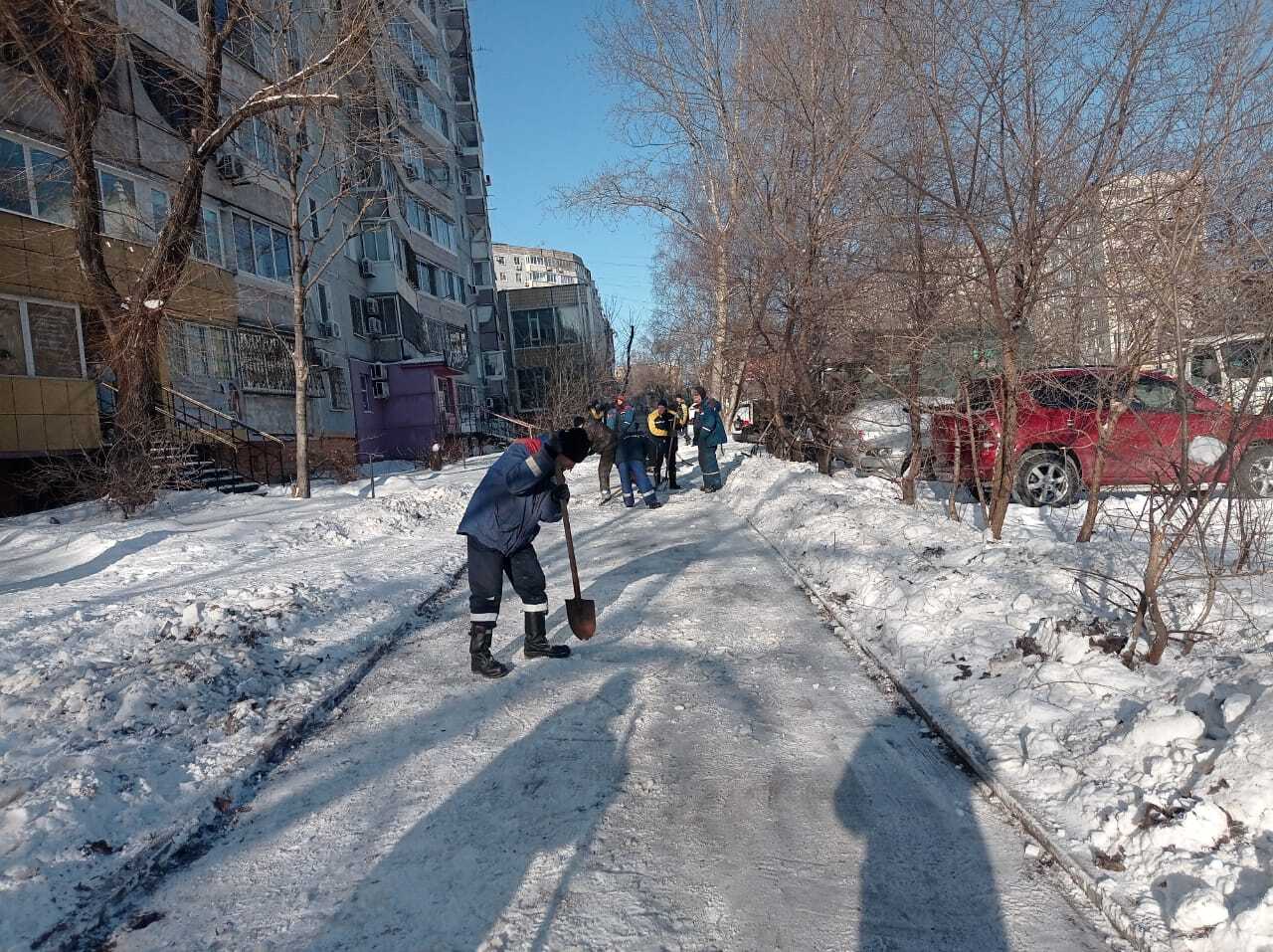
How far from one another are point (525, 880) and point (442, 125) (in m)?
41.3

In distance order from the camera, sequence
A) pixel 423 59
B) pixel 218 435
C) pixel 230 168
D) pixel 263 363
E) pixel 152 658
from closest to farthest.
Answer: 1. pixel 152 658
2. pixel 218 435
3. pixel 230 168
4. pixel 263 363
5. pixel 423 59

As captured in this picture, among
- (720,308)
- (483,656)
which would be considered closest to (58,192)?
(720,308)

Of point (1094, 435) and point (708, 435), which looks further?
point (708, 435)

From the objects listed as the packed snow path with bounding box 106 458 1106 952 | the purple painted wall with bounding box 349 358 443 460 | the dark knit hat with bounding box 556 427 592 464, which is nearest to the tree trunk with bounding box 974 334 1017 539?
the packed snow path with bounding box 106 458 1106 952

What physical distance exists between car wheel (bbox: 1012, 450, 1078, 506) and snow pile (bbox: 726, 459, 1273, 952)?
8.75 ft

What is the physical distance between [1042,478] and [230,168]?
19.4m

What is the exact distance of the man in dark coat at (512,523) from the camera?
5543 mm

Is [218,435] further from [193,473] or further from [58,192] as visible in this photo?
[58,192]

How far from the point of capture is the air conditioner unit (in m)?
20.6

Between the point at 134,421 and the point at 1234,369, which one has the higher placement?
the point at 134,421

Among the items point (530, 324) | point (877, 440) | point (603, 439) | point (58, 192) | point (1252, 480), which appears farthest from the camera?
point (530, 324)

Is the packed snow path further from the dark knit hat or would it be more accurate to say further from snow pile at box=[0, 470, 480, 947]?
the dark knit hat

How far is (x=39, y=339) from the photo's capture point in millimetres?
14984

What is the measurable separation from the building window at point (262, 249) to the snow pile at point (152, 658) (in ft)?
39.7
